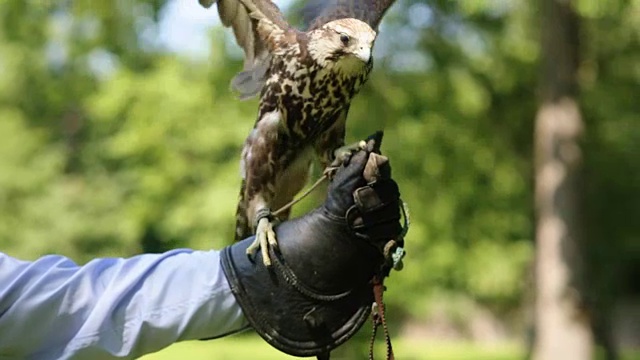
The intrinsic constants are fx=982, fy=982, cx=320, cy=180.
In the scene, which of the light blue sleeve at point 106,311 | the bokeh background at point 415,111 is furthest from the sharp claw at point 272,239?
the bokeh background at point 415,111

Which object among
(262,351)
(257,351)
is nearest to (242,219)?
(257,351)

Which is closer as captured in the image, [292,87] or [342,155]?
[342,155]

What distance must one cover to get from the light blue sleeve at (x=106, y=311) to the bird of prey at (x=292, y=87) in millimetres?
173

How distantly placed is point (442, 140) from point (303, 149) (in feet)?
15.6

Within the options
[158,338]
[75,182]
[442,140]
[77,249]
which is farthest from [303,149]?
[75,182]

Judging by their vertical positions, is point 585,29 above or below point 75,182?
above

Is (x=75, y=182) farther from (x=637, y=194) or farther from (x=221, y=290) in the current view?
(x=221, y=290)

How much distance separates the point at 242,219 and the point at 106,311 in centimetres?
45

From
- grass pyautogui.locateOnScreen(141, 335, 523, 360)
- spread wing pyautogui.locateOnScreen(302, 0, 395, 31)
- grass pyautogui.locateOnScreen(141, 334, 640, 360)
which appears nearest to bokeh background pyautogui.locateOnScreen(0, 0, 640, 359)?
spread wing pyautogui.locateOnScreen(302, 0, 395, 31)

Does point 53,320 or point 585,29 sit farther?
point 585,29

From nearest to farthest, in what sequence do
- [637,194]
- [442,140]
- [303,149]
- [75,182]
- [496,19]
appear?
[303,149]
[442,140]
[496,19]
[637,194]
[75,182]

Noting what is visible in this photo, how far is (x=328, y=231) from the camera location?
5.99 ft

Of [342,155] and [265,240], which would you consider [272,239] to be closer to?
[265,240]

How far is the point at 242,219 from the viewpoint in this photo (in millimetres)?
2168
